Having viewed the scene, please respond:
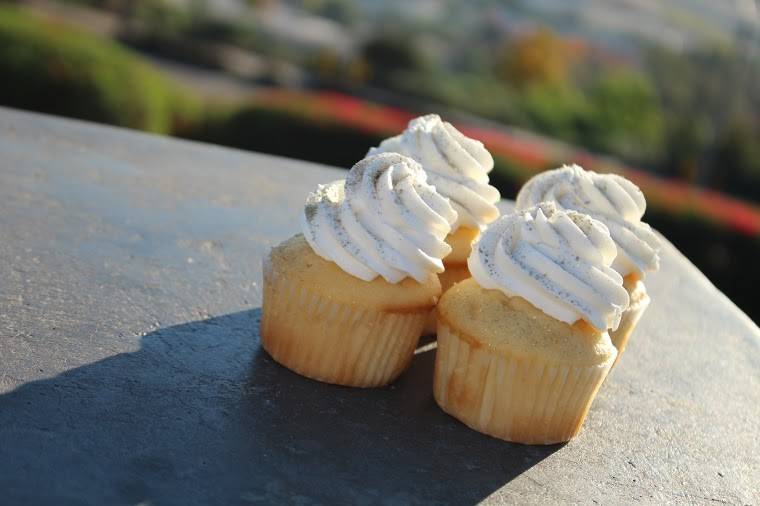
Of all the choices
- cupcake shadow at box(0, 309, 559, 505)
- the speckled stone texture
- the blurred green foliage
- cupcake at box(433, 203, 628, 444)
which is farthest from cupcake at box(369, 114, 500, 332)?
the blurred green foliage

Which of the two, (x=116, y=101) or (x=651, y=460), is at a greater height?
(x=651, y=460)

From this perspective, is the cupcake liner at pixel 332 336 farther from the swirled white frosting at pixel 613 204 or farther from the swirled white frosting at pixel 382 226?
the swirled white frosting at pixel 613 204

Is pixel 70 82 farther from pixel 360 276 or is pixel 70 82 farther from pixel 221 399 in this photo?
pixel 221 399

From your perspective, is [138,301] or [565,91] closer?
[138,301]

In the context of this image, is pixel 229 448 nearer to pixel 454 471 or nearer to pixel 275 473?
pixel 275 473

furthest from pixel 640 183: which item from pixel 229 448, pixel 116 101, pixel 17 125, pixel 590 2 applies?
pixel 590 2

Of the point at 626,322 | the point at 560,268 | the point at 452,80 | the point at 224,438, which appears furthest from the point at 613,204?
the point at 452,80

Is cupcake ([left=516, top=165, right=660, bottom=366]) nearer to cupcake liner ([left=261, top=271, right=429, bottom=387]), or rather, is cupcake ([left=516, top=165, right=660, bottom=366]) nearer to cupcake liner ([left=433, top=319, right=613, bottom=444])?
cupcake liner ([left=433, top=319, right=613, bottom=444])
